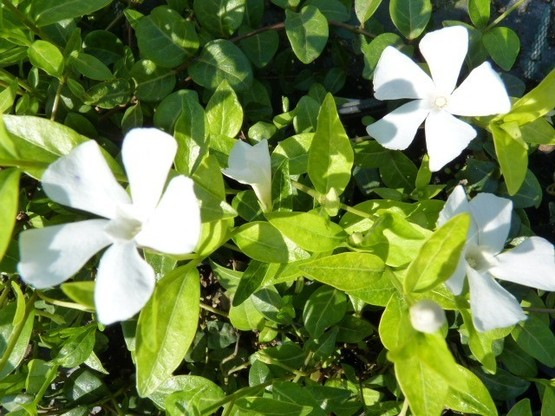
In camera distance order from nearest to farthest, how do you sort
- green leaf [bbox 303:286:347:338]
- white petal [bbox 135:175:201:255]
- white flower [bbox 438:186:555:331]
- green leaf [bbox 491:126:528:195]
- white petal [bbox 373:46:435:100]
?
white petal [bbox 135:175:201:255] < white flower [bbox 438:186:555:331] < green leaf [bbox 491:126:528:195] < white petal [bbox 373:46:435:100] < green leaf [bbox 303:286:347:338]

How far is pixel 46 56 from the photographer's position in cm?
91

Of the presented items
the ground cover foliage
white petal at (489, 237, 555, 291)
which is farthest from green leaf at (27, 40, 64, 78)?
white petal at (489, 237, 555, 291)

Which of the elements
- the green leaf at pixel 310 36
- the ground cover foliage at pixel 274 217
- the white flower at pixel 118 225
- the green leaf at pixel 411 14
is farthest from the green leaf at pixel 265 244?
the green leaf at pixel 411 14

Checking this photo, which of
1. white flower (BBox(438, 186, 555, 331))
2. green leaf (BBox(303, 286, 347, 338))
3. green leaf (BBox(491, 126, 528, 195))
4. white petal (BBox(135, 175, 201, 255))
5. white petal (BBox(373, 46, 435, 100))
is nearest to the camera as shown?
white petal (BBox(135, 175, 201, 255))

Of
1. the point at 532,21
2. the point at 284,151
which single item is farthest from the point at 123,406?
the point at 532,21

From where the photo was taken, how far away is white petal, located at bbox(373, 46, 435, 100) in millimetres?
910

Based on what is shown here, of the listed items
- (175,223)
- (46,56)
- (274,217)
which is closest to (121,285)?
(175,223)

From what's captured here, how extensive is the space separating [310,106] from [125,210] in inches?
18.5

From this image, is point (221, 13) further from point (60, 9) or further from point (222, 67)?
point (60, 9)

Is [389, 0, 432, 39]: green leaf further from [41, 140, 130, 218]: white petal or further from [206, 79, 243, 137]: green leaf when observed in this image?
[41, 140, 130, 218]: white petal

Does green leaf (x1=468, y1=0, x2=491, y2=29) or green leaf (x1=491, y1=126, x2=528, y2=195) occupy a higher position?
green leaf (x1=468, y1=0, x2=491, y2=29)

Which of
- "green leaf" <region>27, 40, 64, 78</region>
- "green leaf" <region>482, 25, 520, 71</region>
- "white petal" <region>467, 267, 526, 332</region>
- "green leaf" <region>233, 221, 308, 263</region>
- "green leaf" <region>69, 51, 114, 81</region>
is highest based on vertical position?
"green leaf" <region>482, 25, 520, 71</region>

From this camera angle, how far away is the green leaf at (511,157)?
0.80m

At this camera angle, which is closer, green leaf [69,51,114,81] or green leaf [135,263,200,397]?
green leaf [135,263,200,397]
